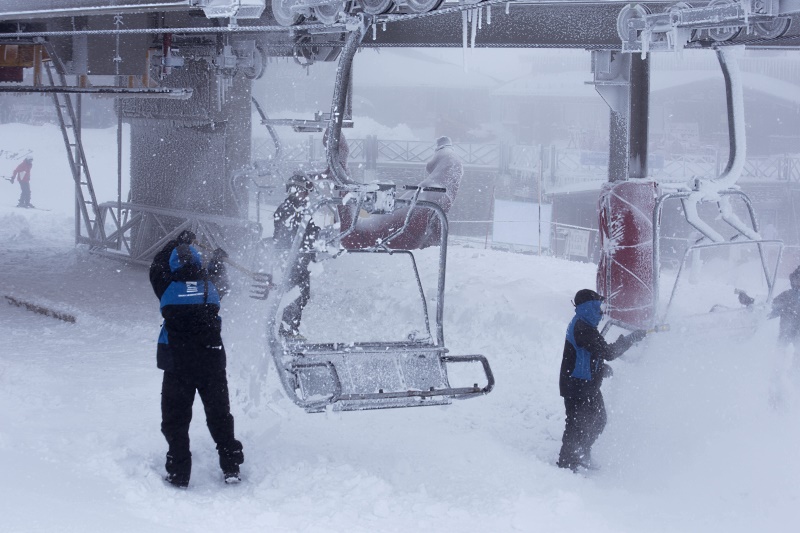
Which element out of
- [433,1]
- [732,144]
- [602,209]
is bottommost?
[602,209]

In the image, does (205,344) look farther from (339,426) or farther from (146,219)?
(146,219)

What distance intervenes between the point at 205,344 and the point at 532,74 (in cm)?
3953

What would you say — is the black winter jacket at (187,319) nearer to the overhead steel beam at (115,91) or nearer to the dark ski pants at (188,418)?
the dark ski pants at (188,418)

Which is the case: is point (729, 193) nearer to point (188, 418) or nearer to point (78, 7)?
point (188, 418)

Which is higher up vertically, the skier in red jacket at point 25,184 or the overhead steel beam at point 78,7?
the overhead steel beam at point 78,7

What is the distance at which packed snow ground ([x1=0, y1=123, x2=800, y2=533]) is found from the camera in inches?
203

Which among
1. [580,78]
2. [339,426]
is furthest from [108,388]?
[580,78]

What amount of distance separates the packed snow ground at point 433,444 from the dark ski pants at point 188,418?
6.6 inches

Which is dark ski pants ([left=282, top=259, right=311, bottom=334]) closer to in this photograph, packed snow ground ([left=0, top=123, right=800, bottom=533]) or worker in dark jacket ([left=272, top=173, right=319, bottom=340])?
worker in dark jacket ([left=272, top=173, right=319, bottom=340])

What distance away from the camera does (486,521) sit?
5324mm

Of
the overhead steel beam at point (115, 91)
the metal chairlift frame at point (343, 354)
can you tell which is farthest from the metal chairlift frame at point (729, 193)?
the overhead steel beam at point (115, 91)

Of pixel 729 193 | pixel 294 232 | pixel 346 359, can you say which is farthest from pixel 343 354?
pixel 729 193

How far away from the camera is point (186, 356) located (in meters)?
5.40

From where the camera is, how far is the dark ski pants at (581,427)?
6.38 metres
